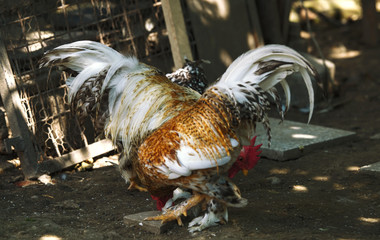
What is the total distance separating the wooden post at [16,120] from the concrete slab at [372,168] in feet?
11.9

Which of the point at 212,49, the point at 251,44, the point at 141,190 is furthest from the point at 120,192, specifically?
the point at 251,44

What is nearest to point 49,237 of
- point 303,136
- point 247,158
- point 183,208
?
Result: point 183,208

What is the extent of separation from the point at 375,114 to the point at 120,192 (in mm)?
4237

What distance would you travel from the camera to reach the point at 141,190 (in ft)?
17.4

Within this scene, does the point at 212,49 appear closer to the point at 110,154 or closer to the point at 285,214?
the point at 110,154

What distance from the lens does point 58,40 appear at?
6.01 metres

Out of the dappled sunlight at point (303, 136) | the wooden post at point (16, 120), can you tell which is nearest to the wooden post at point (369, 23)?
the dappled sunlight at point (303, 136)

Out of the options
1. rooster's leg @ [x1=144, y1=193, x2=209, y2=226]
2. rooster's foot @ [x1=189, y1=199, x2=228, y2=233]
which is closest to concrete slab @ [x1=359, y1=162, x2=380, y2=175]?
rooster's foot @ [x1=189, y1=199, x2=228, y2=233]

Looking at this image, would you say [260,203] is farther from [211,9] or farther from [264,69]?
[211,9]

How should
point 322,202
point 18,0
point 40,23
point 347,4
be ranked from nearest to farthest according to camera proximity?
1. point 322,202
2. point 18,0
3. point 40,23
4. point 347,4

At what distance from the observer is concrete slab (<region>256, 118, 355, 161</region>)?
5.93 m

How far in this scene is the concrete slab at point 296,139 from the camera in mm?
5926

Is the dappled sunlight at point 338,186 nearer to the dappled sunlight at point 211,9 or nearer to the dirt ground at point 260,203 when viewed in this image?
the dirt ground at point 260,203

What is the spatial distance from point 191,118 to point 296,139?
2.60m
